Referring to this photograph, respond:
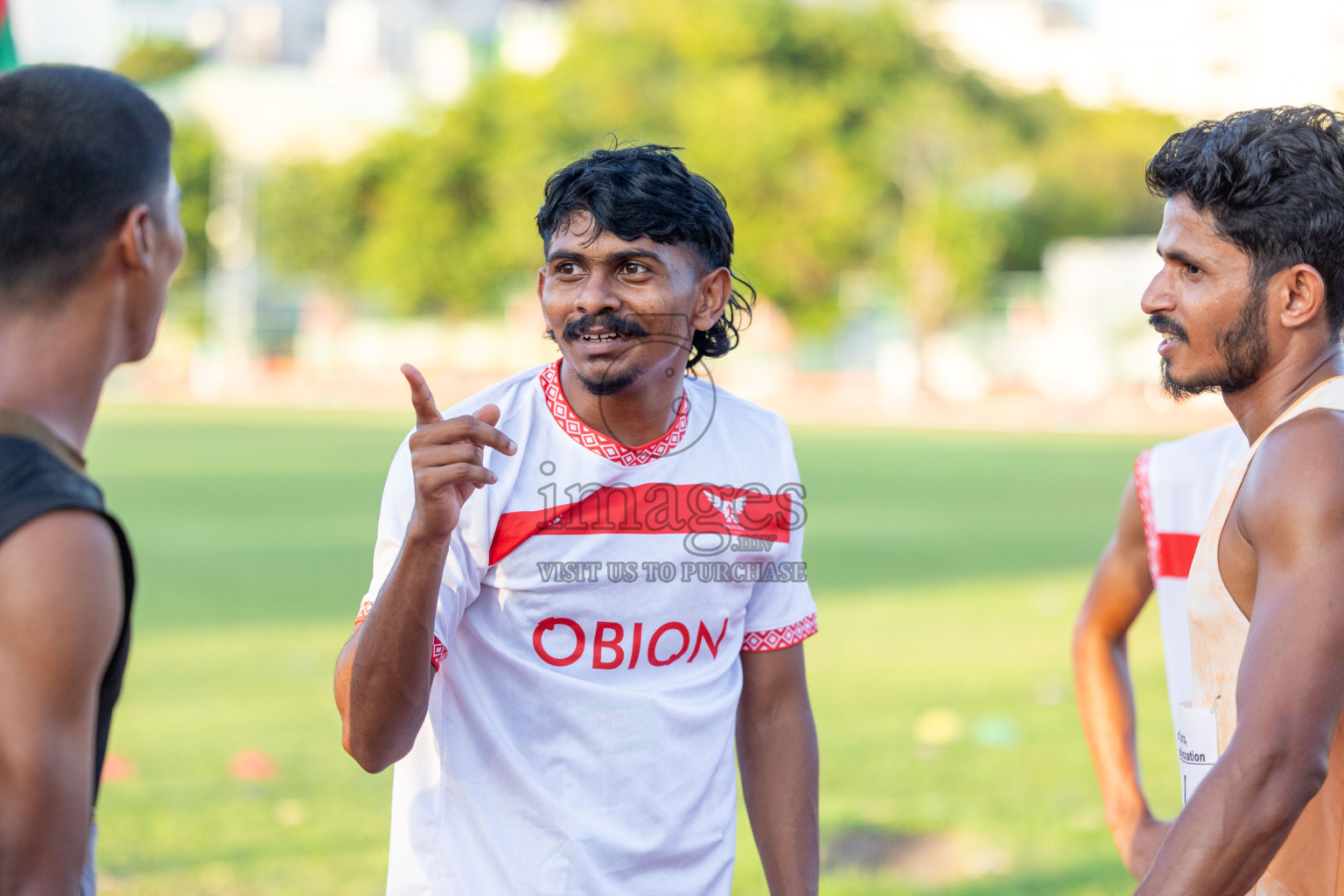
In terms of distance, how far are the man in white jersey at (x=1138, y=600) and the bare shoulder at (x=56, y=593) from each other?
225cm

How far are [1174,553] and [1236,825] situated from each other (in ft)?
4.55

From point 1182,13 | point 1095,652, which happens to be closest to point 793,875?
point 1095,652

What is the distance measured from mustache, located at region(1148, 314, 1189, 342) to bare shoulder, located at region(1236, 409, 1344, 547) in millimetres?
283

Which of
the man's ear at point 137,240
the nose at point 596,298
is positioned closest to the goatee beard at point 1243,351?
the nose at point 596,298

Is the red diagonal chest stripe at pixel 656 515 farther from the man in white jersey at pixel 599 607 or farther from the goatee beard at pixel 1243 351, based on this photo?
the goatee beard at pixel 1243 351

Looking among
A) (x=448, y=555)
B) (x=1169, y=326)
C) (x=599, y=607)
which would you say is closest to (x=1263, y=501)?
(x=1169, y=326)

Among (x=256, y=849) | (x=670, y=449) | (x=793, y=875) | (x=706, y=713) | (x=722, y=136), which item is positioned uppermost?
(x=670, y=449)

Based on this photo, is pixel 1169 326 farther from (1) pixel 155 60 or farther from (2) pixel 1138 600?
(1) pixel 155 60

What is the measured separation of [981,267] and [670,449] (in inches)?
1798

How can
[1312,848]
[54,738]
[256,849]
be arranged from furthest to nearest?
[256,849] → [1312,848] → [54,738]

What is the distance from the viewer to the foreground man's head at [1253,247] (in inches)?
86.4

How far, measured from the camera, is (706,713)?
2.50 m

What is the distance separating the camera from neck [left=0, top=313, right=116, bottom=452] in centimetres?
170

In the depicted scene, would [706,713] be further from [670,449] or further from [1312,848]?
[1312,848]
